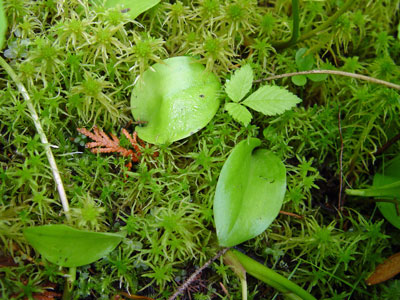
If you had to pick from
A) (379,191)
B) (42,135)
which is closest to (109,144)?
(42,135)

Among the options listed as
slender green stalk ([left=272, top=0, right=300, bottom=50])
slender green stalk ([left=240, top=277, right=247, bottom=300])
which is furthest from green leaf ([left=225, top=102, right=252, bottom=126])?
slender green stalk ([left=240, top=277, right=247, bottom=300])

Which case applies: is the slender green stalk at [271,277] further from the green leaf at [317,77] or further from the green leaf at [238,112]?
the green leaf at [317,77]

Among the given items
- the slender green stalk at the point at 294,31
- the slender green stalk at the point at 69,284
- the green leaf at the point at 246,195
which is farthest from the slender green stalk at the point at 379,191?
the slender green stalk at the point at 69,284

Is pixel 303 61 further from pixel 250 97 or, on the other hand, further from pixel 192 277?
pixel 192 277

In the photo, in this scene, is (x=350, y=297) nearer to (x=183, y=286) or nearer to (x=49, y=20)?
(x=183, y=286)

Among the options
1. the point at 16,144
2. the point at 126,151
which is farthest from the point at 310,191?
the point at 16,144

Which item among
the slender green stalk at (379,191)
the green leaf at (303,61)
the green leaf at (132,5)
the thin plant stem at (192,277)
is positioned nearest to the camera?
the thin plant stem at (192,277)

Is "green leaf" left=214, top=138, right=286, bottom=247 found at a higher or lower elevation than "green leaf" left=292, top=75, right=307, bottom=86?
lower

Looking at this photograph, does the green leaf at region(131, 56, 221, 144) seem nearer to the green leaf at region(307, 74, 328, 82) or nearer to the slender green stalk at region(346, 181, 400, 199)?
the green leaf at region(307, 74, 328, 82)
